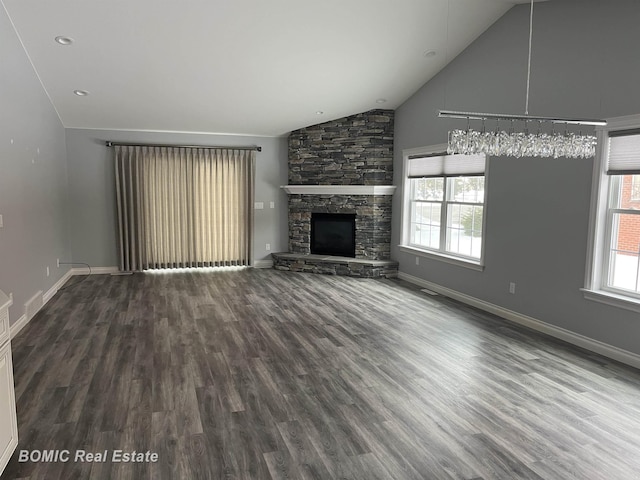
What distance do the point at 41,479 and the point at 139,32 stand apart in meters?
4.06

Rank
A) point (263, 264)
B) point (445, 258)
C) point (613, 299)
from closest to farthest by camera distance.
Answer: point (613, 299), point (445, 258), point (263, 264)

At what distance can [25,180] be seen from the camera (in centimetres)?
499

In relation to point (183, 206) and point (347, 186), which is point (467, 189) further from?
point (183, 206)

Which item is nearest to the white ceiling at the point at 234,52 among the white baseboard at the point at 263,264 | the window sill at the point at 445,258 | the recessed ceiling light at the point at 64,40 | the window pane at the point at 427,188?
the recessed ceiling light at the point at 64,40

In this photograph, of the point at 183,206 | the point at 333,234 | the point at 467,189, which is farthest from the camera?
the point at 333,234

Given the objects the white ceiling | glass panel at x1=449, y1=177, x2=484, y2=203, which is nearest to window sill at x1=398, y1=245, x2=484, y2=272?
glass panel at x1=449, y1=177, x2=484, y2=203

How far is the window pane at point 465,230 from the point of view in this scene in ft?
19.1

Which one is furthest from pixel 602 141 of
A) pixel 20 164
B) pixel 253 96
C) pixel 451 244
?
pixel 20 164

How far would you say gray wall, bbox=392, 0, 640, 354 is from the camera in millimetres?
3979

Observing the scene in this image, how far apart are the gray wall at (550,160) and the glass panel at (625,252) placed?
244 mm

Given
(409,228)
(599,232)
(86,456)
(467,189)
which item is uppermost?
(467,189)

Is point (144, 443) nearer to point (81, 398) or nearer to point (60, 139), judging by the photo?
point (81, 398)

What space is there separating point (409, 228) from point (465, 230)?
1441 mm

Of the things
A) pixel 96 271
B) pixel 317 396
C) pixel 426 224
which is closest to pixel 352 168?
pixel 426 224
